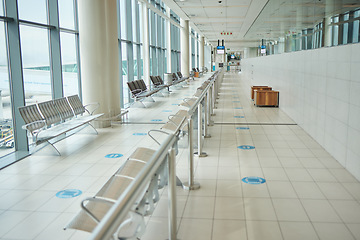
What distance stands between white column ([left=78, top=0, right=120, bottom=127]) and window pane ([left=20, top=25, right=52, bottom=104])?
0.80 meters

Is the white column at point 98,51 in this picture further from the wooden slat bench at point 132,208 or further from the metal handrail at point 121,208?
the metal handrail at point 121,208

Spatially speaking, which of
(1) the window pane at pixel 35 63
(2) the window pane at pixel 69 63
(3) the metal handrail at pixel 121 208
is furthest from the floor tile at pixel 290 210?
(2) the window pane at pixel 69 63

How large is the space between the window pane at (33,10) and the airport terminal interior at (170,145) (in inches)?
1.3

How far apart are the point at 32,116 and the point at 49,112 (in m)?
0.60

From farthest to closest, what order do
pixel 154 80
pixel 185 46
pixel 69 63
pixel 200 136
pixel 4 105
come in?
pixel 185 46, pixel 154 80, pixel 69 63, pixel 4 105, pixel 200 136

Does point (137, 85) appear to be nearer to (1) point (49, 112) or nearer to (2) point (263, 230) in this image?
(1) point (49, 112)

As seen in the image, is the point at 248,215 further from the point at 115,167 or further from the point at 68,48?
the point at 68,48

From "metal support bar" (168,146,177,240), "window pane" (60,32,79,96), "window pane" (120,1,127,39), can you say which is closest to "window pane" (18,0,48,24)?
"window pane" (60,32,79,96)

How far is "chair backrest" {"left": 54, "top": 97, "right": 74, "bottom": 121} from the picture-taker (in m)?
7.13

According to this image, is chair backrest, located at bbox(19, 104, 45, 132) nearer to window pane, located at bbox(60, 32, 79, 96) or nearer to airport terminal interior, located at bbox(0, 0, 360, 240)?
airport terminal interior, located at bbox(0, 0, 360, 240)

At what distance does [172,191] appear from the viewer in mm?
2955

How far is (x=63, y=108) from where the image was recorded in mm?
7301

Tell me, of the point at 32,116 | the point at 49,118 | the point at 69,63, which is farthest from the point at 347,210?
the point at 69,63

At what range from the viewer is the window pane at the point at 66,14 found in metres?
8.70
